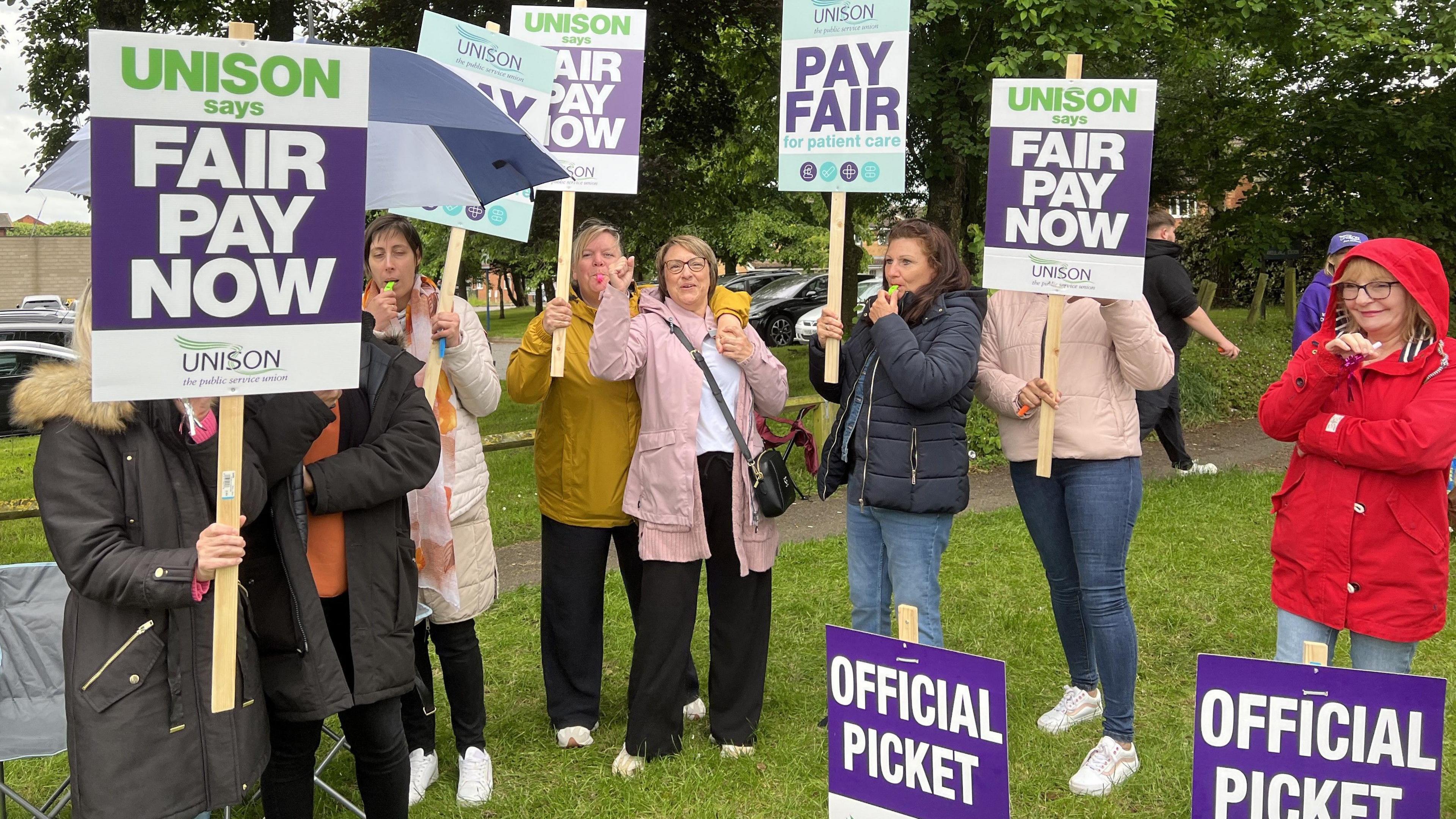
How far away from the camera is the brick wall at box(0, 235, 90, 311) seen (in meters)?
55.5

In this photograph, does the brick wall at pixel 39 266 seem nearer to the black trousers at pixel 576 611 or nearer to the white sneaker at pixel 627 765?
the black trousers at pixel 576 611

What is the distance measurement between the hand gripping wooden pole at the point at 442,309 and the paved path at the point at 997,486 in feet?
10.2

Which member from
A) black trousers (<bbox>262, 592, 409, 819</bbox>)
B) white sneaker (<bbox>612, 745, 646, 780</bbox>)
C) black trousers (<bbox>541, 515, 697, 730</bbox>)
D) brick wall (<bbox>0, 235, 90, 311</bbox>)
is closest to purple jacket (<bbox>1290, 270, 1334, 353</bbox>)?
black trousers (<bbox>541, 515, 697, 730</bbox>)

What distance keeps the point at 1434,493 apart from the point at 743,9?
36.4ft

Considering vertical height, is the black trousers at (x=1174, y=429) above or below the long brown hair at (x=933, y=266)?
below

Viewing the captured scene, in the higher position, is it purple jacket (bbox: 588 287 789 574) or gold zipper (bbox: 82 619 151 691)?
purple jacket (bbox: 588 287 789 574)

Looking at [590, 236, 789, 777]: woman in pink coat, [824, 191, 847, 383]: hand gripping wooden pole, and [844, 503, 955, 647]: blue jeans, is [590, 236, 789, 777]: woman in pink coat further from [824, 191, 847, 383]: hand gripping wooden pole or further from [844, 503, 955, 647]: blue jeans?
[844, 503, 955, 647]: blue jeans

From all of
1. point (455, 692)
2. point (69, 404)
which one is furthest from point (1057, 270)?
point (69, 404)

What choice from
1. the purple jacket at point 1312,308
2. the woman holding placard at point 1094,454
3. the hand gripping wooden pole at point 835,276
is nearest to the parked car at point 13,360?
the hand gripping wooden pole at point 835,276

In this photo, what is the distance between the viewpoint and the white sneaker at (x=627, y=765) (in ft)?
14.1

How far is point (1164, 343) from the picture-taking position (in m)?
4.02

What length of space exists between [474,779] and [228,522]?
1.86 m

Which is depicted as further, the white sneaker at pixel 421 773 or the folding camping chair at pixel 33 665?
the white sneaker at pixel 421 773

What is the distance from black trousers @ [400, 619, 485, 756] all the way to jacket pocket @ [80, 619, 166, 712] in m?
1.44
